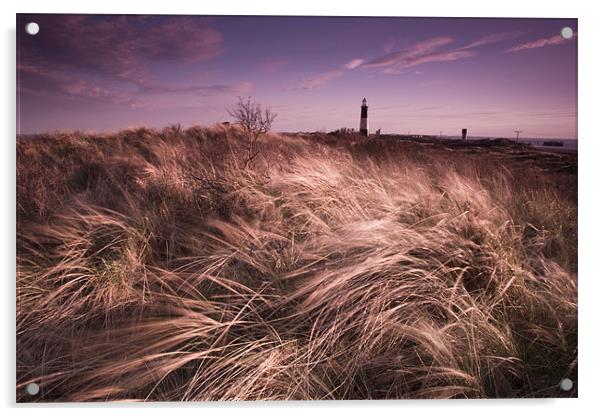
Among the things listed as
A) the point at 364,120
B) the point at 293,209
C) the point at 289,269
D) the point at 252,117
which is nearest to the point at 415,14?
the point at 364,120

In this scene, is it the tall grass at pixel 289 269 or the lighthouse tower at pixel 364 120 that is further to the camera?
the lighthouse tower at pixel 364 120

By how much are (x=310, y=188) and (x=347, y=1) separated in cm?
92

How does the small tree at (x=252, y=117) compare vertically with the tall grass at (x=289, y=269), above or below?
above

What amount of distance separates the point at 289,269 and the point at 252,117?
2.46ft

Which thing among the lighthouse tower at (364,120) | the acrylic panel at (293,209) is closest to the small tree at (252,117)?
the acrylic panel at (293,209)

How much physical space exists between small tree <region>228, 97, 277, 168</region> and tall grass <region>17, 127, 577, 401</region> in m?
0.08

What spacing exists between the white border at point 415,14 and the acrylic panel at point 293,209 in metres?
0.05

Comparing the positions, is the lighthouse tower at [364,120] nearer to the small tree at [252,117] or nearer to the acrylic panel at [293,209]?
the acrylic panel at [293,209]

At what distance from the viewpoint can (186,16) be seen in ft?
6.88

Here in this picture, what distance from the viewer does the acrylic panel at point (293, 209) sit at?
73.9 inches

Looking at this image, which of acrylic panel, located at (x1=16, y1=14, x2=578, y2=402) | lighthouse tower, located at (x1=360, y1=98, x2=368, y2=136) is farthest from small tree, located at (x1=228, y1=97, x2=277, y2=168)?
lighthouse tower, located at (x1=360, y1=98, x2=368, y2=136)

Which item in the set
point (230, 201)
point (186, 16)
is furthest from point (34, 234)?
point (186, 16)

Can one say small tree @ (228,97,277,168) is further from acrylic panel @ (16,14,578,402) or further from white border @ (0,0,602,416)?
white border @ (0,0,602,416)
